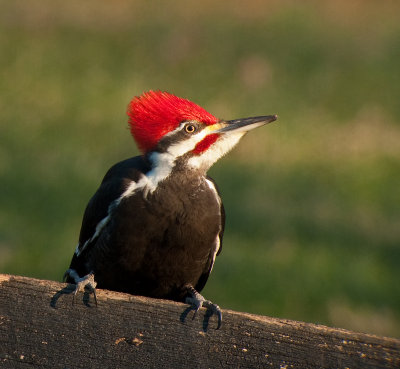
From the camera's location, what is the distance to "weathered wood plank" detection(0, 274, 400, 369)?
2426 mm

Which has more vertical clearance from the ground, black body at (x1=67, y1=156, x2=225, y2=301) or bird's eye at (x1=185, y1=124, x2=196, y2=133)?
bird's eye at (x1=185, y1=124, x2=196, y2=133)

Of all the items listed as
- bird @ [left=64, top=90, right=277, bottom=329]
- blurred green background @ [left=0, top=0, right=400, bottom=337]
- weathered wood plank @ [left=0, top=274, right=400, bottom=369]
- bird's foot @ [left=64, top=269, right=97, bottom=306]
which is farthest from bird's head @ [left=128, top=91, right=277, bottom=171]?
blurred green background @ [left=0, top=0, right=400, bottom=337]

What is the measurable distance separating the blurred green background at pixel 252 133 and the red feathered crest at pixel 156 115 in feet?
7.29

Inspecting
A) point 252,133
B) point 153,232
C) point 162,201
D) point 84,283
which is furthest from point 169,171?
point 252,133

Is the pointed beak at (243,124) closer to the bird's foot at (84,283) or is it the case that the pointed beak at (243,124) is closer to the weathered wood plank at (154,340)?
the bird's foot at (84,283)

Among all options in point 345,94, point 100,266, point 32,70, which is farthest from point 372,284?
point 32,70

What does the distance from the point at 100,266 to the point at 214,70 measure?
5.74 metres

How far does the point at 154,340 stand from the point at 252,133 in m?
5.53

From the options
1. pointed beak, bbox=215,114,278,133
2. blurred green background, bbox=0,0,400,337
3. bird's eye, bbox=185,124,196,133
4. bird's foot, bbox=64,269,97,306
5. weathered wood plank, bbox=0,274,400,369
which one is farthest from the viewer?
blurred green background, bbox=0,0,400,337

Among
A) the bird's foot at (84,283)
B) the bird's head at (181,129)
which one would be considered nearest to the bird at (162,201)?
the bird's head at (181,129)

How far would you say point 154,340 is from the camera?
249 cm

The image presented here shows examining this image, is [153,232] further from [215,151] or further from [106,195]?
[215,151]

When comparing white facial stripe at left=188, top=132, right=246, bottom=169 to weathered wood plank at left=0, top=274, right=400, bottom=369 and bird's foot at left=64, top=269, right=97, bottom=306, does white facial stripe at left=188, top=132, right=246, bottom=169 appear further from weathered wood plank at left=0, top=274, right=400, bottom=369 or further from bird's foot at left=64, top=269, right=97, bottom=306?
weathered wood plank at left=0, top=274, right=400, bottom=369

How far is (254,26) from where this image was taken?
33.6 feet
